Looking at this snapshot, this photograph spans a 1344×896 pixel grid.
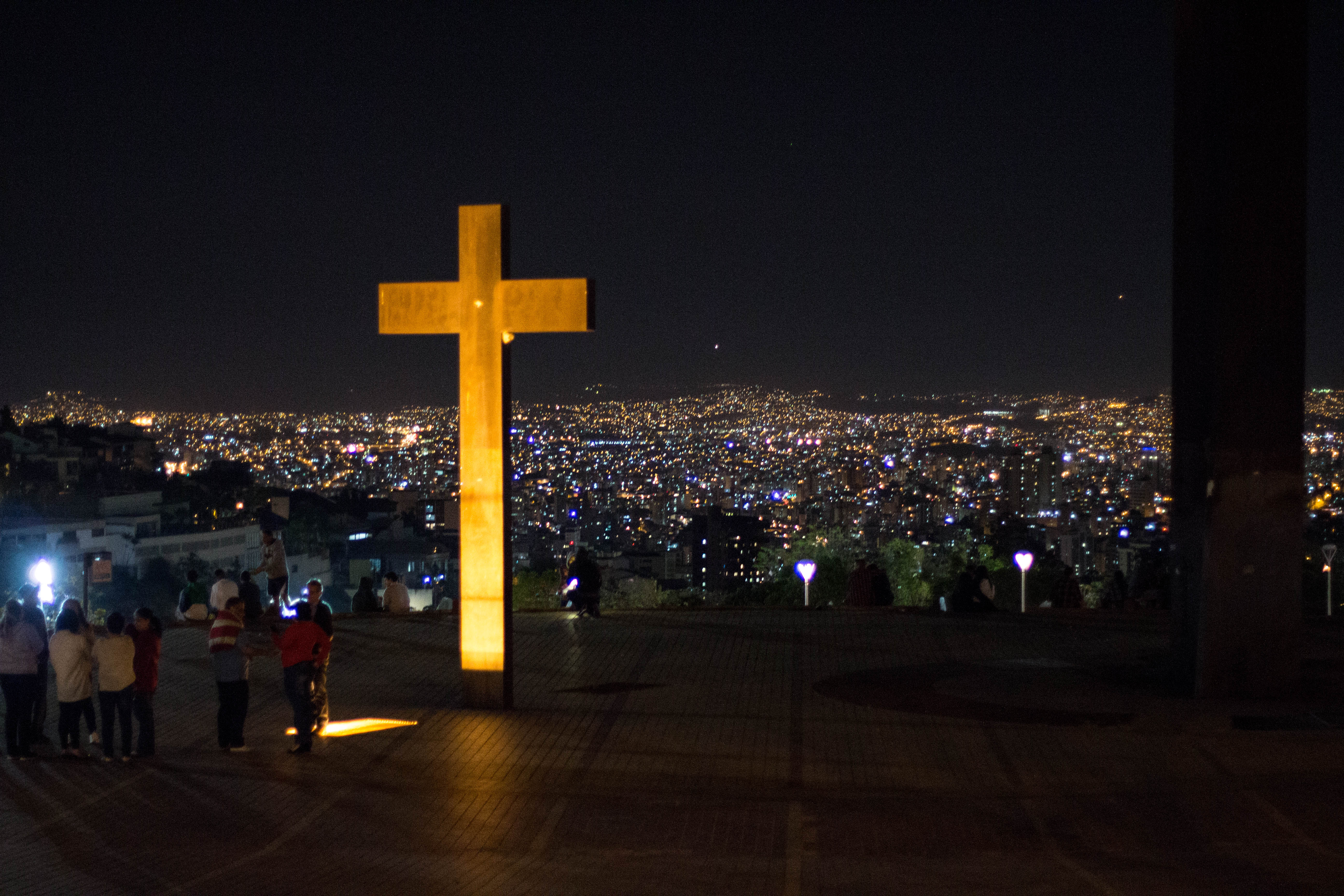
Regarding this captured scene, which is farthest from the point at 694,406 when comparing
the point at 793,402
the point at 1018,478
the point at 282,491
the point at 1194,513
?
the point at 1194,513

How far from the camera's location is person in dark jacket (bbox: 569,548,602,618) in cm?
2133

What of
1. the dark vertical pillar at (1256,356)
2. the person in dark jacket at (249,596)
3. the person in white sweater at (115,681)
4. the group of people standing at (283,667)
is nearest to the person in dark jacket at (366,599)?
the person in dark jacket at (249,596)

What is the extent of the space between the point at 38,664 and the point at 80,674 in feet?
1.56

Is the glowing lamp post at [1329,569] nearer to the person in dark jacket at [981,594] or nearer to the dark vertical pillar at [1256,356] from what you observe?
the person in dark jacket at [981,594]

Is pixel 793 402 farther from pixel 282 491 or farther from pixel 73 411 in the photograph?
pixel 73 411

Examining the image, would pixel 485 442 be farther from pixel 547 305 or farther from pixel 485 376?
Result: pixel 547 305

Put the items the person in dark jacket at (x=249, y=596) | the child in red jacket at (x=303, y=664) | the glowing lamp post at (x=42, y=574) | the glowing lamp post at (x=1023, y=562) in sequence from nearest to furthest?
the child in red jacket at (x=303, y=664), the glowing lamp post at (x=42, y=574), the person in dark jacket at (x=249, y=596), the glowing lamp post at (x=1023, y=562)

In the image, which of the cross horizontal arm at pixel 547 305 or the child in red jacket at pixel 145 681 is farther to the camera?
Result: the cross horizontal arm at pixel 547 305

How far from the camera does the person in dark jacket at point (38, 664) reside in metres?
11.7

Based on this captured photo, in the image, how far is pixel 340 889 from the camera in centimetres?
775

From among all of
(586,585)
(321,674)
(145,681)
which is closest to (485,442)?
(321,674)

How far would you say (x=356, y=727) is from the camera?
1256 centimetres

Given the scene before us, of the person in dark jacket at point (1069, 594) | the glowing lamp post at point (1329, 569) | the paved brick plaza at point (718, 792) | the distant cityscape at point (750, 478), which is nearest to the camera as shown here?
the paved brick plaza at point (718, 792)

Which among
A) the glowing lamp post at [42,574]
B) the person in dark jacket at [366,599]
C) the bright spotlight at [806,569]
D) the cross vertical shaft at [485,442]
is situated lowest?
the person in dark jacket at [366,599]
